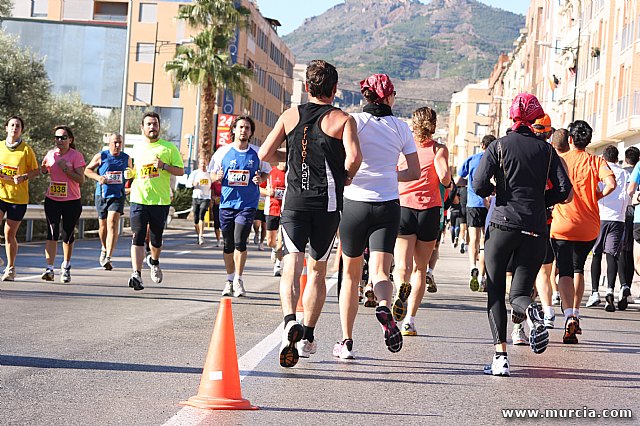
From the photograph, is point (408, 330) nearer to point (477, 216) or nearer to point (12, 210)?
point (12, 210)

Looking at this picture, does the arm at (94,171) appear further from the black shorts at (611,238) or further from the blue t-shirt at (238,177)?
the black shorts at (611,238)

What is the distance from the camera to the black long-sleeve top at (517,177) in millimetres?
8203

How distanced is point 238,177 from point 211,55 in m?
34.5

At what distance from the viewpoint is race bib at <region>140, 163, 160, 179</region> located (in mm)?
13414

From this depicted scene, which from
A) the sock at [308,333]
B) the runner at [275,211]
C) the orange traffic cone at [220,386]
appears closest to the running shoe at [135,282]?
the runner at [275,211]

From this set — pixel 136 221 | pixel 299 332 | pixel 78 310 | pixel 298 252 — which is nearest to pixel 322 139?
pixel 298 252

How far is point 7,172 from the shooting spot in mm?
13797

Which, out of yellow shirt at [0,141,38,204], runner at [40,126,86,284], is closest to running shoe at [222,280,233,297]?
runner at [40,126,86,284]

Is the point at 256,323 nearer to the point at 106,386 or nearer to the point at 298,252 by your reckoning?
the point at 298,252

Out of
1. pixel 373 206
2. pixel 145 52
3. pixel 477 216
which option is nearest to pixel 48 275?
pixel 477 216

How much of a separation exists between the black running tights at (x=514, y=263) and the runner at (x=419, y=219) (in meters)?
1.71

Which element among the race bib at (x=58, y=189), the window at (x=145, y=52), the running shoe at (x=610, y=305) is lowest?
the running shoe at (x=610, y=305)

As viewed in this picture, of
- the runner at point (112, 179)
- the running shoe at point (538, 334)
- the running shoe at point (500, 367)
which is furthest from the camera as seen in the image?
the runner at point (112, 179)

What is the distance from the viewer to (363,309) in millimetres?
12672
